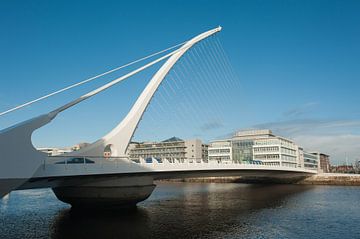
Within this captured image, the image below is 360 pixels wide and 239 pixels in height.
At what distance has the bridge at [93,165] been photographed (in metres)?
15.3

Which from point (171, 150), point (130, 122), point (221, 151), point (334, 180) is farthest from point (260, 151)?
point (130, 122)

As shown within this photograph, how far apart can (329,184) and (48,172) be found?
63.8 metres

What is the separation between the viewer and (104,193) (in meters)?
24.8

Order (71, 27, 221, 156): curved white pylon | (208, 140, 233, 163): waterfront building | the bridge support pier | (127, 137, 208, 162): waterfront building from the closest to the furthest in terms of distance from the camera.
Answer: (71, 27, 221, 156): curved white pylon → the bridge support pier → (208, 140, 233, 163): waterfront building → (127, 137, 208, 162): waterfront building

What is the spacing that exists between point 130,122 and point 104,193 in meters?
5.55

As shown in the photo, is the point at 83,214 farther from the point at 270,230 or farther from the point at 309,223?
the point at 309,223

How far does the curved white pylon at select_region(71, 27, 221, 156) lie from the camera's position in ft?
74.9

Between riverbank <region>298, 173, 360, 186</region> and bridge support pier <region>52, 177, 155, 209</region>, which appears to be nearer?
bridge support pier <region>52, 177, 155, 209</region>

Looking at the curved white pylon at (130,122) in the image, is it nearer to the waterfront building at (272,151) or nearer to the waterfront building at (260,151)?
the waterfront building at (260,151)

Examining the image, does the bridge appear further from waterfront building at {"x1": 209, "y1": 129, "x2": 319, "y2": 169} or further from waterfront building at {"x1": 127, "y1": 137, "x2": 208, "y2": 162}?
waterfront building at {"x1": 127, "y1": 137, "x2": 208, "y2": 162}

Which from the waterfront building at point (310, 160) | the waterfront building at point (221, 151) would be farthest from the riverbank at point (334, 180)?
the waterfront building at point (310, 160)

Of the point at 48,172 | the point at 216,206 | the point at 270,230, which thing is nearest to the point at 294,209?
the point at 216,206

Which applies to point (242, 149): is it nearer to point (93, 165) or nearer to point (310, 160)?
point (310, 160)

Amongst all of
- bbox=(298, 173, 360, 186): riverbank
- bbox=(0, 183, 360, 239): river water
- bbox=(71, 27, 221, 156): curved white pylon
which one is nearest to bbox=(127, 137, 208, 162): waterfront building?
bbox=(298, 173, 360, 186): riverbank
